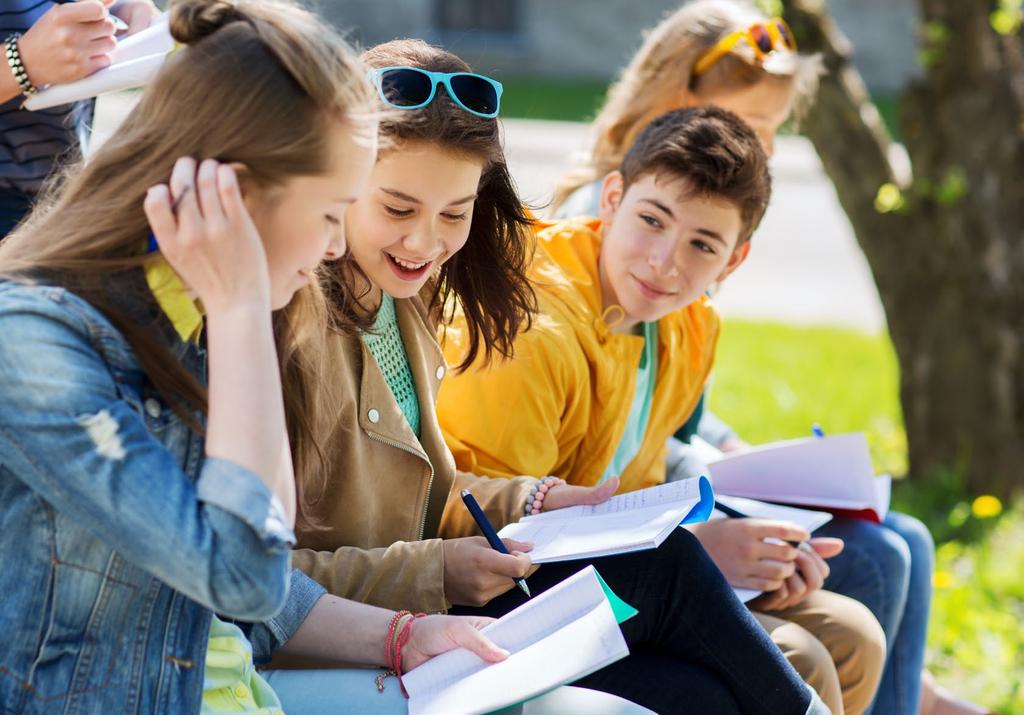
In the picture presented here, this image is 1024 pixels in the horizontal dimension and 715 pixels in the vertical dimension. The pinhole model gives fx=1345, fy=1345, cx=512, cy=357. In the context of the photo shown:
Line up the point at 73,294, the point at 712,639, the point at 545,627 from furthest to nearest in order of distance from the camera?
the point at 712,639, the point at 545,627, the point at 73,294

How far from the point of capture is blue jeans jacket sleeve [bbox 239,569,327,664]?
191 cm

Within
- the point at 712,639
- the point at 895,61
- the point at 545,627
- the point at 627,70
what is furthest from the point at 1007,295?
the point at 895,61

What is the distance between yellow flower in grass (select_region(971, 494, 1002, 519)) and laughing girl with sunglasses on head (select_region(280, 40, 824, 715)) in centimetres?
262

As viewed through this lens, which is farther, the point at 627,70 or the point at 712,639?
the point at 627,70

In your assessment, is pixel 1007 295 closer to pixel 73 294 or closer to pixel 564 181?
pixel 564 181

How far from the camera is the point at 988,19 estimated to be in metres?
4.49

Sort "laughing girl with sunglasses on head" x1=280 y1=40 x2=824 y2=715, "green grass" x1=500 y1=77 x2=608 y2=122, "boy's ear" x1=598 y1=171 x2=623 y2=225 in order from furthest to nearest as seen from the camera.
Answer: "green grass" x1=500 y1=77 x2=608 y2=122 → "boy's ear" x1=598 y1=171 x2=623 y2=225 → "laughing girl with sunglasses on head" x1=280 y1=40 x2=824 y2=715

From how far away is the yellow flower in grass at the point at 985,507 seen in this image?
454 cm

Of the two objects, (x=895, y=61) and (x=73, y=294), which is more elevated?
(x=73, y=294)

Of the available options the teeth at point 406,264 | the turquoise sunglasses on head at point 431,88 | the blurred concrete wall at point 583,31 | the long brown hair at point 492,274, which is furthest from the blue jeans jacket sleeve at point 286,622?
the blurred concrete wall at point 583,31

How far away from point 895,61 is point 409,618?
1806 cm

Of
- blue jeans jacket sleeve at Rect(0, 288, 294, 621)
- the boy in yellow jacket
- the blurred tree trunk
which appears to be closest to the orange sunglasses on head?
the boy in yellow jacket

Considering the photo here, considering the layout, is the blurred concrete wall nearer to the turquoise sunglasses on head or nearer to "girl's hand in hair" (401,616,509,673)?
the turquoise sunglasses on head

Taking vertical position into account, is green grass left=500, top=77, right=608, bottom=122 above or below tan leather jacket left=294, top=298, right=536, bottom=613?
below
